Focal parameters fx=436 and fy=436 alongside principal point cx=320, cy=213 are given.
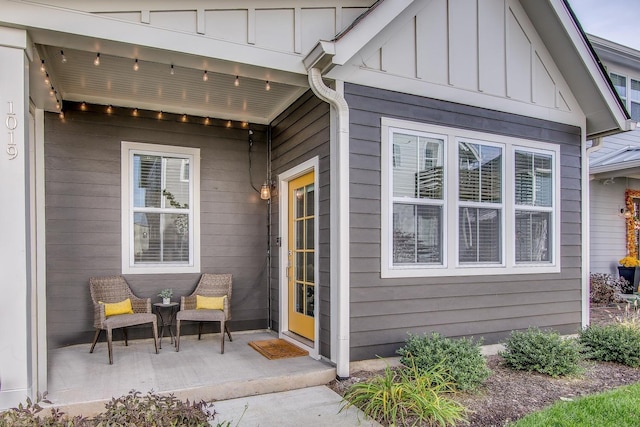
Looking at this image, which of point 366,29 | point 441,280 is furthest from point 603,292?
point 366,29

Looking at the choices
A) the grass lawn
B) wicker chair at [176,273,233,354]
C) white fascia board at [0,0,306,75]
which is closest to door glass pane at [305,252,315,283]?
wicker chair at [176,273,233,354]

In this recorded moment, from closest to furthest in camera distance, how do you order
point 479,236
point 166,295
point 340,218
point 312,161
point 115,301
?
1. point 340,218
2. point 312,161
3. point 115,301
4. point 479,236
5. point 166,295

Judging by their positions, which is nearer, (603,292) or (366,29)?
(366,29)

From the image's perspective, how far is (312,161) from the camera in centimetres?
462

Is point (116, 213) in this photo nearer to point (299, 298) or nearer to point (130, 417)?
point (299, 298)

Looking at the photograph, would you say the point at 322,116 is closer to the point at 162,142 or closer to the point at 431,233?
the point at 431,233

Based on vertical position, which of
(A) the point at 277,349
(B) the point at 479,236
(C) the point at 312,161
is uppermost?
(C) the point at 312,161

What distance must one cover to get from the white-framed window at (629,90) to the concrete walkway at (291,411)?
10.1 meters

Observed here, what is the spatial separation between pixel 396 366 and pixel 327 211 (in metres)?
1.67

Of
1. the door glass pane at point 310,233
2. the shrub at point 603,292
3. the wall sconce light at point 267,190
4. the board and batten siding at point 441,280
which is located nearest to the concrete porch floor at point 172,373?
the board and batten siding at point 441,280

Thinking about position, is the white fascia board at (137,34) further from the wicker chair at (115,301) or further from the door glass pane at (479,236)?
the wicker chair at (115,301)

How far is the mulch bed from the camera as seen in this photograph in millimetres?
3359

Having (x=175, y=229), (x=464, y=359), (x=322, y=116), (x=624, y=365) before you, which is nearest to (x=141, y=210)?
(x=175, y=229)

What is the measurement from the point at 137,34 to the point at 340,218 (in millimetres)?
2265
